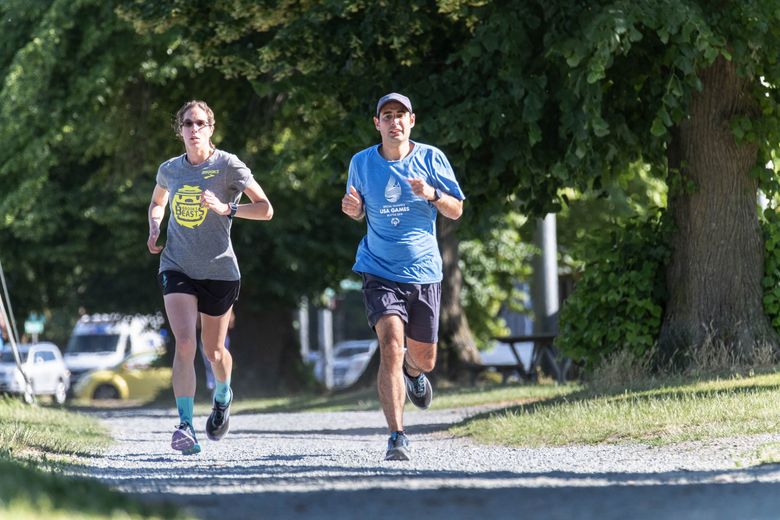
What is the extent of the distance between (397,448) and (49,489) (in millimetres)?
2881

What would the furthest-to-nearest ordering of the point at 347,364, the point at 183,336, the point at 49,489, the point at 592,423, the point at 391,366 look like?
the point at 347,364, the point at 592,423, the point at 183,336, the point at 391,366, the point at 49,489

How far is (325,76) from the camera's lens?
1343 centimetres

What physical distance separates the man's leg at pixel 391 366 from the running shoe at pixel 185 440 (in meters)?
1.13

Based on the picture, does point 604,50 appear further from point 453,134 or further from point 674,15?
point 453,134

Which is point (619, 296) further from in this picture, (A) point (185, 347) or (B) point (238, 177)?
(A) point (185, 347)

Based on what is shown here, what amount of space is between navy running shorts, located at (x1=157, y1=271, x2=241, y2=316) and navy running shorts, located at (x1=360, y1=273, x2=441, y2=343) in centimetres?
91

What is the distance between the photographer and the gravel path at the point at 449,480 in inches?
208

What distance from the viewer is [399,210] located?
8391 mm

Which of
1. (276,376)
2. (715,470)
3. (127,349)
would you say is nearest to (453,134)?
(715,470)

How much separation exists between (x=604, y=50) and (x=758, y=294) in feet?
9.89

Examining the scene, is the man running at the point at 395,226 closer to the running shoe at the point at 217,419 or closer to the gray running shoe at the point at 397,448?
the gray running shoe at the point at 397,448

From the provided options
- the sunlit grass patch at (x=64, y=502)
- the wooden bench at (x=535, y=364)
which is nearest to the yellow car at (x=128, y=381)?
the wooden bench at (x=535, y=364)

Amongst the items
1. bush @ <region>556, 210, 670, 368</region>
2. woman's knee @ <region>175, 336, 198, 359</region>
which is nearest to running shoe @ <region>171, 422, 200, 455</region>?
woman's knee @ <region>175, 336, 198, 359</region>

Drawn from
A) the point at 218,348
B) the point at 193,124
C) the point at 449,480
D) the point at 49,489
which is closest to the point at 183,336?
the point at 218,348
